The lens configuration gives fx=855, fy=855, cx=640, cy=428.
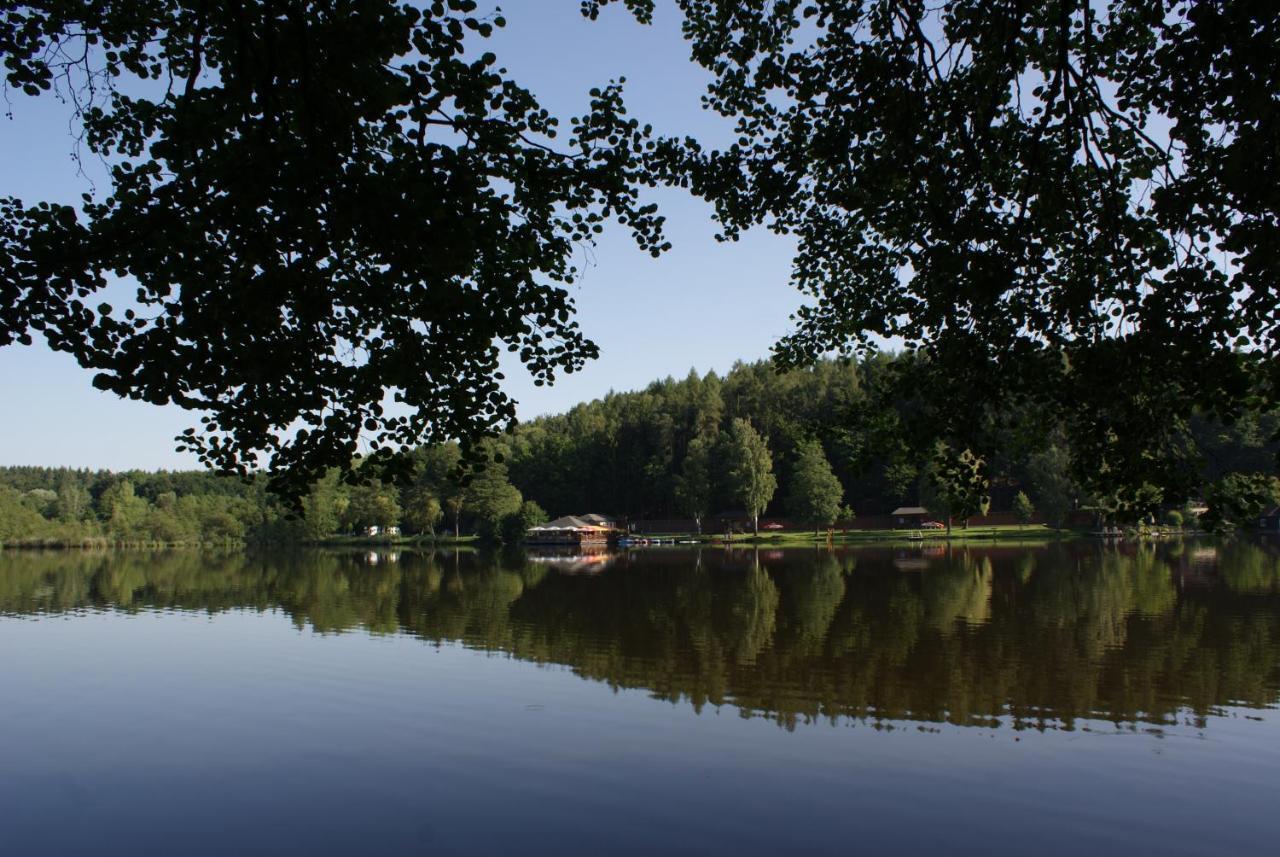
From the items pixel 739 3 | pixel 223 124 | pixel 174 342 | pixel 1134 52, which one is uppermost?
pixel 739 3

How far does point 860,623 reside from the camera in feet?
80.1

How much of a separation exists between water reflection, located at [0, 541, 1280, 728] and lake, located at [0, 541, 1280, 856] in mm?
154

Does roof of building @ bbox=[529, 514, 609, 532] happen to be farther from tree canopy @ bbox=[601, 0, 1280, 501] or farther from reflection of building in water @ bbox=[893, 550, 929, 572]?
tree canopy @ bbox=[601, 0, 1280, 501]

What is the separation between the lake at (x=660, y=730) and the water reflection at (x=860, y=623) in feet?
0.50

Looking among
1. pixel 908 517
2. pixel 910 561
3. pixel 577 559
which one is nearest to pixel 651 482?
pixel 908 517

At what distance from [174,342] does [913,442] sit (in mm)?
7150

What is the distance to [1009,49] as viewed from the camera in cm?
813

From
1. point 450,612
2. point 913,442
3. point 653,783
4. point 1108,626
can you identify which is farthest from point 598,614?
point 913,442

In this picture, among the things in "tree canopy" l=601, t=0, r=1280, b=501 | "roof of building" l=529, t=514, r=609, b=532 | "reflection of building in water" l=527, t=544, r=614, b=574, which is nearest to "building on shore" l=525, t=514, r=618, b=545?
"roof of building" l=529, t=514, r=609, b=532

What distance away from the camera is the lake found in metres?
9.76

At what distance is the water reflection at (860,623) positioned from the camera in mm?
15484

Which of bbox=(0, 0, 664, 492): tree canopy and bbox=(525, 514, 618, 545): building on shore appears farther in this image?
bbox=(525, 514, 618, 545): building on shore

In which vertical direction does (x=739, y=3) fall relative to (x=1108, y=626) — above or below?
above

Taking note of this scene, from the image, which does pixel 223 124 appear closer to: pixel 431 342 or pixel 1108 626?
pixel 431 342
